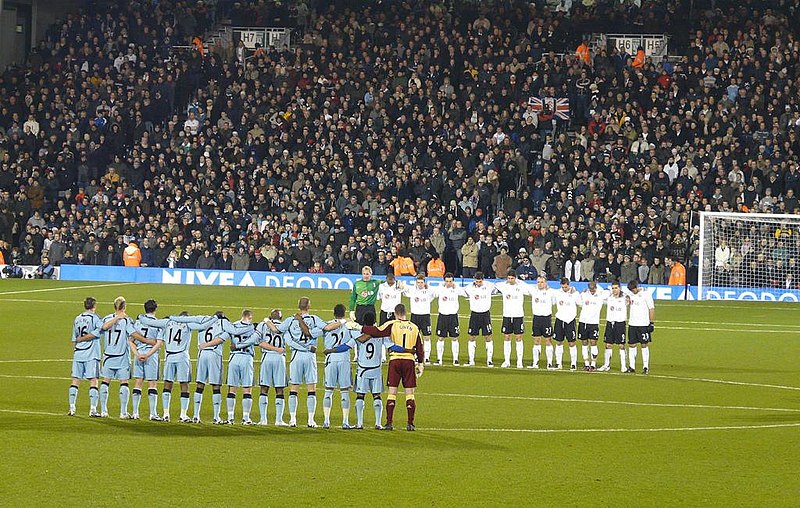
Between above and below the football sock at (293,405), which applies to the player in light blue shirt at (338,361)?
above

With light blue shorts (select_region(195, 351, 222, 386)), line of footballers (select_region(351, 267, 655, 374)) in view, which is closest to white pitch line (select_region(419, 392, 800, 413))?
line of footballers (select_region(351, 267, 655, 374))

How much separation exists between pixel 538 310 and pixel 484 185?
16376 millimetres

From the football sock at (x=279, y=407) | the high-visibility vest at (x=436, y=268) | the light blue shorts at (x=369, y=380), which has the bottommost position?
the football sock at (x=279, y=407)

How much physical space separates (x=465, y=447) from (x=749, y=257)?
23079mm

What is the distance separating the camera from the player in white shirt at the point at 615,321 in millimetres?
25109

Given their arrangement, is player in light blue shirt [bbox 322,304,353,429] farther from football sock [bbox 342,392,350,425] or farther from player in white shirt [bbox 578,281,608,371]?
player in white shirt [bbox 578,281,608,371]

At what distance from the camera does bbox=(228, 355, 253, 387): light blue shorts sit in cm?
1772

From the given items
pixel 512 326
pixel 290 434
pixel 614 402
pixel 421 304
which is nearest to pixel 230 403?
pixel 290 434

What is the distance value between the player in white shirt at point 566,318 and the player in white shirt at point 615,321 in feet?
2.06

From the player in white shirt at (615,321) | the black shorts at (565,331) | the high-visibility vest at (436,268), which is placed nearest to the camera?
the player in white shirt at (615,321)

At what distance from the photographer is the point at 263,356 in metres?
17.8

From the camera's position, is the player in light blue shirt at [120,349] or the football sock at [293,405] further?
the player in light blue shirt at [120,349]

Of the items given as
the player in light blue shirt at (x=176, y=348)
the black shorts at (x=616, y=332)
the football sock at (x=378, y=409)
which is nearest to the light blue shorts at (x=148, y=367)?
the player in light blue shirt at (x=176, y=348)

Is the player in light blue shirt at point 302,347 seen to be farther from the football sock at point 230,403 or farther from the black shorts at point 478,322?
the black shorts at point 478,322
